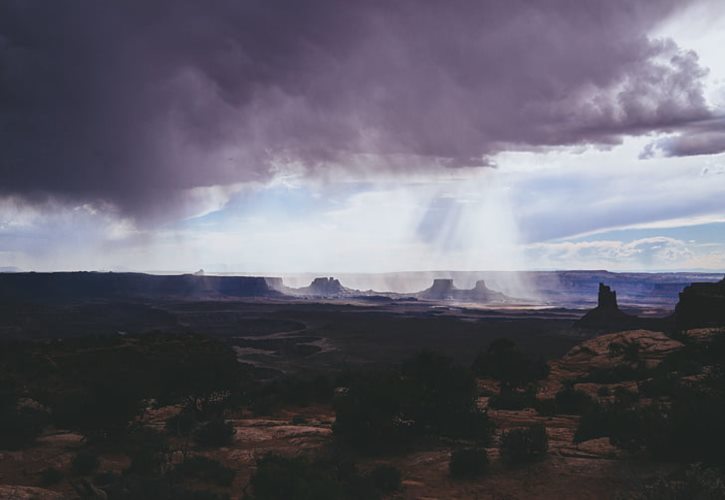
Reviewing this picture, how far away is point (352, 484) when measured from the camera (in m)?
11.0

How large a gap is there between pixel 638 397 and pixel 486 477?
46.3 feet

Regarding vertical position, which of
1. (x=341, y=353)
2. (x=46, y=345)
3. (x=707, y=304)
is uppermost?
(x=707, y=304)

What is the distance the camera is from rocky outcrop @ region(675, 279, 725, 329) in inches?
2231

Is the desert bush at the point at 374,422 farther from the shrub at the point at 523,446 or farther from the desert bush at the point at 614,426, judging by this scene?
the desert bush at the point at 614,426

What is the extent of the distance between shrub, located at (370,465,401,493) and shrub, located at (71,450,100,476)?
9.25 meters

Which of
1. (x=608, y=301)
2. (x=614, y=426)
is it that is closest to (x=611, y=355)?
→ (x=614, y=426)

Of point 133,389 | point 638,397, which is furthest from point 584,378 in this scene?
point 133,389

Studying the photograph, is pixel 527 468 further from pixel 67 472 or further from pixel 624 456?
pixel 67 472

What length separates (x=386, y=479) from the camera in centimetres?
1220

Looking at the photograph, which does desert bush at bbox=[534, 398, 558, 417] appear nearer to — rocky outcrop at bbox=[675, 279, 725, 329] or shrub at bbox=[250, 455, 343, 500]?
shrub at bbox=[250, 455, 343, 500]

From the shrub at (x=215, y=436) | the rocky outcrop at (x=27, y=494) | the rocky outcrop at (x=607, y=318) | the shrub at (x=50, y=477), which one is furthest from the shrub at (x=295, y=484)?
the rocky outcrop at (x=607, y=318)

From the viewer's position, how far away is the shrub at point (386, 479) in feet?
39.2

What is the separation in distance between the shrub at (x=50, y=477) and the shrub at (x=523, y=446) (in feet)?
44.6

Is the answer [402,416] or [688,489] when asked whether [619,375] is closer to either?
[402,416]
